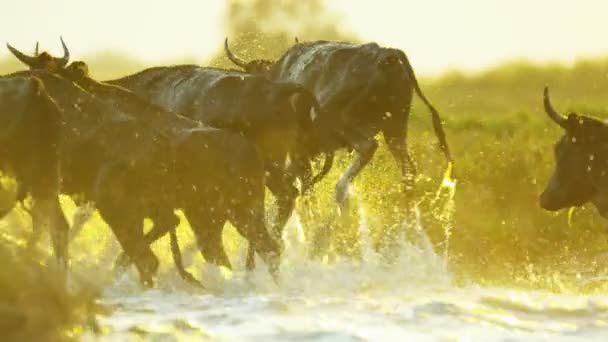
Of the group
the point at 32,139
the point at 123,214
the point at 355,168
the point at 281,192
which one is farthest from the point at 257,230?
the point at 355,168

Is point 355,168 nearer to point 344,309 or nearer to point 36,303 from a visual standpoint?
point 344,309

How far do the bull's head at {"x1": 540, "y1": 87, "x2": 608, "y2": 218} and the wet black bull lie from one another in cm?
240

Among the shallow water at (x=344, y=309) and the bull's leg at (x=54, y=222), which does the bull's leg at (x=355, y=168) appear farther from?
the bull's leg at (x=54, y=222)

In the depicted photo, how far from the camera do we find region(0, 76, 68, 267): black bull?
980 cm

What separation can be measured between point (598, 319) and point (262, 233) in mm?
3029

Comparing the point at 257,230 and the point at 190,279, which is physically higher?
the point at 257,230

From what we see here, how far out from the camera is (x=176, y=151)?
1065 centimetres

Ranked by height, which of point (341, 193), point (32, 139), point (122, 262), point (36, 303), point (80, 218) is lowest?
point (36, 303)

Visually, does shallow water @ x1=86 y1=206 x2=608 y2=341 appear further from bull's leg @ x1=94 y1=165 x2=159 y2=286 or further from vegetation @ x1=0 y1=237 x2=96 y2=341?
vegetation @ x1=0 y1=237 x2=96 y2=341

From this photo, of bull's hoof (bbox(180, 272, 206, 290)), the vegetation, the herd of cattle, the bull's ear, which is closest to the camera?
the vegetation

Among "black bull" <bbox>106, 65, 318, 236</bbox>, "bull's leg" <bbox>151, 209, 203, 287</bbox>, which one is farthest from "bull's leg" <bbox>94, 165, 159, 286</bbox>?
"black bull" <bbox>106, 65, 318, 236</bbox>

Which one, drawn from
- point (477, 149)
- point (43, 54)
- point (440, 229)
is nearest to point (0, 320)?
point (43, 54)

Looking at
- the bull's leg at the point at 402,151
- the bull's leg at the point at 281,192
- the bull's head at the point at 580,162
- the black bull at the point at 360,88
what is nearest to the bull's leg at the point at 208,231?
the bull's leg at the point at 281,192

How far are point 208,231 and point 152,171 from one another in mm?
772
